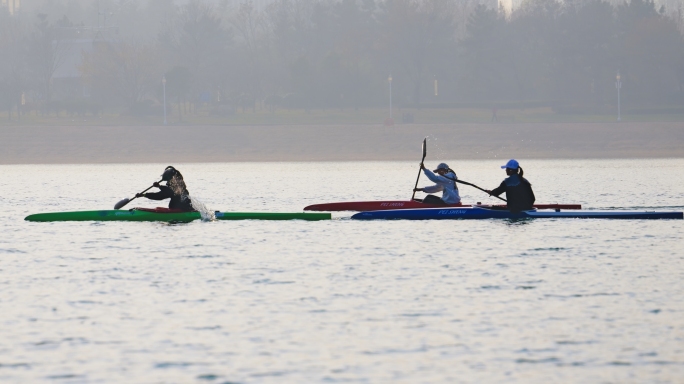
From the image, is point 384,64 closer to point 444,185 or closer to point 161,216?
point 444,185

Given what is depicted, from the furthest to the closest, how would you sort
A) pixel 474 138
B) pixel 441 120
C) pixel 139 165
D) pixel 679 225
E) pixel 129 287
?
1. pixel 441 120
2. pixel 474 138
3. pixel 139 165
4. pixel 679 225
5. pixel 129 287

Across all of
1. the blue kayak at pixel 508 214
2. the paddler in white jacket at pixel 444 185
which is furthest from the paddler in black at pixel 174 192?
the paddler in white jacket at pixel 444 185

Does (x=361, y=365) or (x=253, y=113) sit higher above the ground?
(x=253, y=113)

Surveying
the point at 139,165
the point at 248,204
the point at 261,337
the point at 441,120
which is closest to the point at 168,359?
the point at 261,337

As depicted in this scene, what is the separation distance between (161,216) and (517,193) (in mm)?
7300

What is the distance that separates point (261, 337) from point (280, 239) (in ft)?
36.8

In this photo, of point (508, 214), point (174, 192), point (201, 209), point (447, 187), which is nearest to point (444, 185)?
point (447, 187)

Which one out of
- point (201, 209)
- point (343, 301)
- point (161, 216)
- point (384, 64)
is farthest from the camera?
point (384, 64)

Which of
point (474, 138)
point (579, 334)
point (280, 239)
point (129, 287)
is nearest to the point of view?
point (579, 334)

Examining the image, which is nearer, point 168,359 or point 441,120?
point 168,359

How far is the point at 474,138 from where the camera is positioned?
78.3 meters

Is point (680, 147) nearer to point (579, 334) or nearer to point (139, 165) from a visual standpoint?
point (139, 165)

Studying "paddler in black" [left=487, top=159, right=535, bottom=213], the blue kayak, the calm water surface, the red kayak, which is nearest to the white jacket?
the red kayak

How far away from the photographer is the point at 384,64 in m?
101
